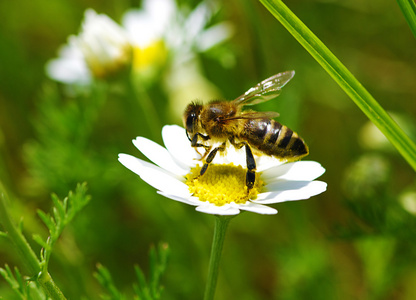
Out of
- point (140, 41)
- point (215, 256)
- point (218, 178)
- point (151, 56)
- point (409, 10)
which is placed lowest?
point (215, 256)

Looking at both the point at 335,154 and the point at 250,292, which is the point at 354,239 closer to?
the point at 250,292

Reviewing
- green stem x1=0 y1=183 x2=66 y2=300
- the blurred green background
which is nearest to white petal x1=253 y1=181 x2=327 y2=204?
the blurred green background

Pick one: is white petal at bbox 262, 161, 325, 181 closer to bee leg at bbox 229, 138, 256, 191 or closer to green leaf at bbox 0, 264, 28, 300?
bee leg at bbox 229, 138, 256, 191

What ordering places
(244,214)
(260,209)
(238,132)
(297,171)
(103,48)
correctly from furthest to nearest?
(244,214)
(103,48)
(238,132)
(297,171)
(260,209)

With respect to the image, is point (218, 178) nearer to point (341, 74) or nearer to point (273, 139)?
point (273, 139)

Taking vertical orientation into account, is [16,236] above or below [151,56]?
below

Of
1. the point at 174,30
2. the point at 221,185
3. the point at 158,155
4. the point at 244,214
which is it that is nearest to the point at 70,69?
the point at 174,30

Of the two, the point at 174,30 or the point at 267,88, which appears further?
the point at 174,30

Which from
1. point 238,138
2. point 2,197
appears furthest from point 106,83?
point 2,197

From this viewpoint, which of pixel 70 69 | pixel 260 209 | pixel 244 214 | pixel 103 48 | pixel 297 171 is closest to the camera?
pixel 260 209
